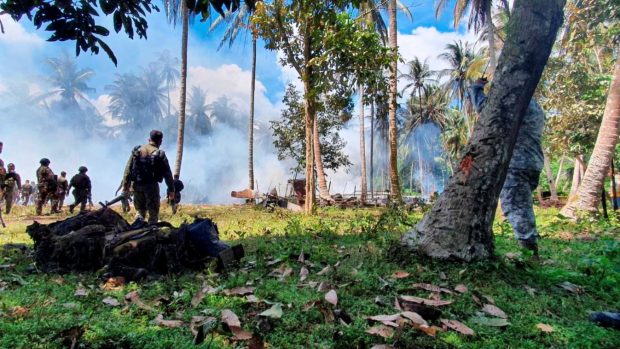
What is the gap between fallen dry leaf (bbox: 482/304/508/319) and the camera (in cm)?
260

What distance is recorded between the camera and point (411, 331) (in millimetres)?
2266

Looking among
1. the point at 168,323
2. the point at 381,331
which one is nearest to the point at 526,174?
the point at 381,331

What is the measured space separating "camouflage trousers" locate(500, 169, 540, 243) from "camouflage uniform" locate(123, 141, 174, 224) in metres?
4.88

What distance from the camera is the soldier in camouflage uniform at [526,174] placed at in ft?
13.8

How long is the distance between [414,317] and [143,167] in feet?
17.3

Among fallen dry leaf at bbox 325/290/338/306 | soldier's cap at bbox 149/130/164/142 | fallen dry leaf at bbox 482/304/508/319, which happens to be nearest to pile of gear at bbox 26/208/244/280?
fallen dry leaf at bbox 325/290/338/306

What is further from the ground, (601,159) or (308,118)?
(308,118)

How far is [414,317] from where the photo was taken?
243cm

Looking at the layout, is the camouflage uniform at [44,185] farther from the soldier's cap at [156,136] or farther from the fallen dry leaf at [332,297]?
the fallen dry leaf at [332,297]

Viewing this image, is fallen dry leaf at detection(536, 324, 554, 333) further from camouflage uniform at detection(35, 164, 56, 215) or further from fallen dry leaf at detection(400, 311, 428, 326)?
camouflage uniform at detection(35, 164, 56, 215)

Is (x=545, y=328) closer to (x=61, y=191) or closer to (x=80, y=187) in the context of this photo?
(x=80, y=187)

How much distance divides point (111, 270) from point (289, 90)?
18.7 meters

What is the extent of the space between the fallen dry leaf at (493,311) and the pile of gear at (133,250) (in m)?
2.26

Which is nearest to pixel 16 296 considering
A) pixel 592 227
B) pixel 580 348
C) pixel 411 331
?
pixel 411 331
